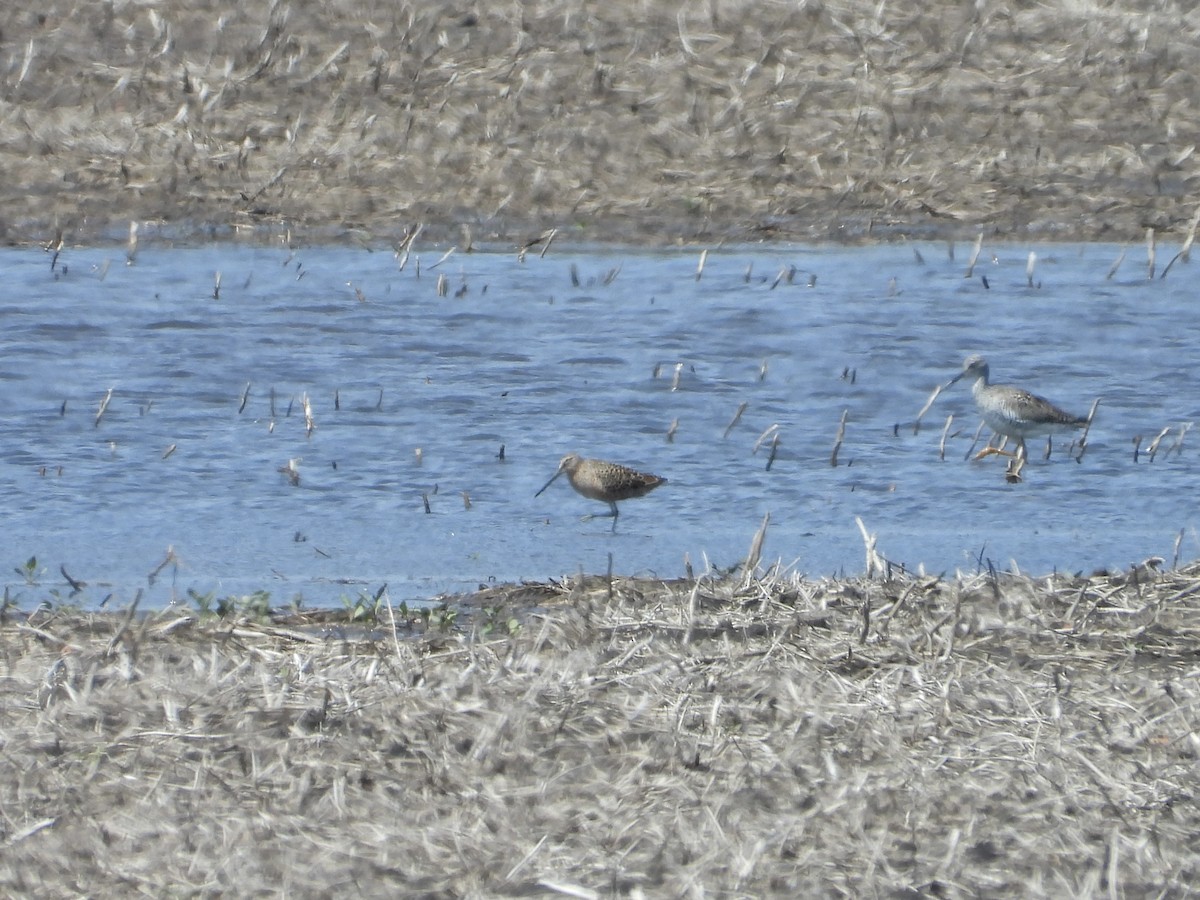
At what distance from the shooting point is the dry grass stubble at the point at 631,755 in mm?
4262

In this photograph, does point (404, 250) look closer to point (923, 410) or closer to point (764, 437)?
point (923, 410)

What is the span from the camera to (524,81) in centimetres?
1708

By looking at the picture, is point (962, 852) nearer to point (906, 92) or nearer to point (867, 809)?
point (867, 809)

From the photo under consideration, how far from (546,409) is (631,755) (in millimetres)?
6167

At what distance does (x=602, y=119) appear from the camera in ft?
54.4

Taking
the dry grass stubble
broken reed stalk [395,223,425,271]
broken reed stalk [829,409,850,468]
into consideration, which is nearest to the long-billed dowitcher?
broken reed stalk [829,409,850,468]

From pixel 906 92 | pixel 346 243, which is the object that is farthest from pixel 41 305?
pixel 906 92

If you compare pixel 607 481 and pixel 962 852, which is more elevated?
pixel 962 852

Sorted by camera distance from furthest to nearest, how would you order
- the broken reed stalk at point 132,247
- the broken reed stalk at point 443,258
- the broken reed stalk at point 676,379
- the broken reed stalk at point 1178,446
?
the broken reed stalk at point 132,247
the broken reed stalk at point 443,258
the broken reed stalk at point 676,379
the broken reed stalk at point 1178,446

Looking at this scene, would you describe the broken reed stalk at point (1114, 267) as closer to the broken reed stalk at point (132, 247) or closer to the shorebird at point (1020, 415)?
the shorebird at point (1020, 415)

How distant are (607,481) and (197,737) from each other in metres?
4.24

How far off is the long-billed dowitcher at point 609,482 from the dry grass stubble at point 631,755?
2931 millimetres

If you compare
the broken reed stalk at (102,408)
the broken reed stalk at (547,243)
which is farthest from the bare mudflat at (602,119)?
the broken reed stalk at (102,408)

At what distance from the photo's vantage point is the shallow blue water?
8.25 m
